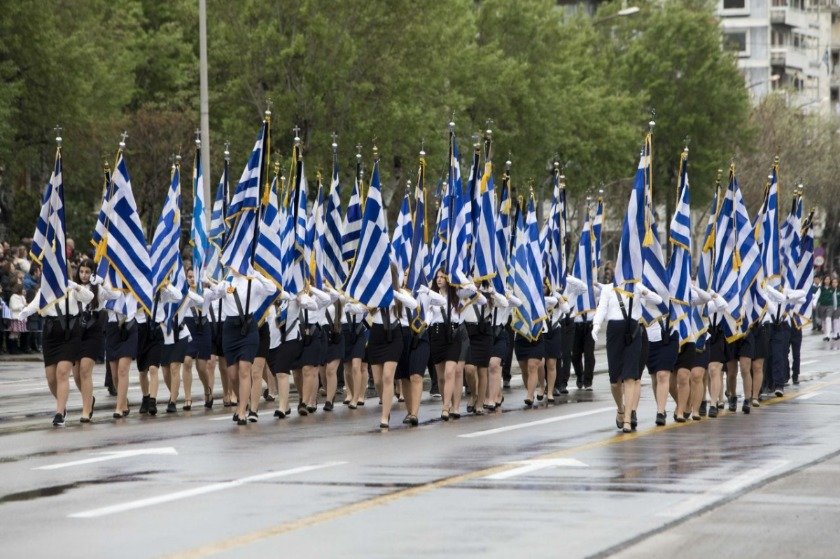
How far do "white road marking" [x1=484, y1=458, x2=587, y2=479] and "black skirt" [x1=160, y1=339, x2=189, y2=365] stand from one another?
7.84 metres

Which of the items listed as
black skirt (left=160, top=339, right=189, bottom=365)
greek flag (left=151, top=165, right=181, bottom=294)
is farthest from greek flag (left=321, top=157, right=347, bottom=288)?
black skirt (left=160, top=339, right=189, bottom=365)

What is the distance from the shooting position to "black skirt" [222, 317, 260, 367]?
21.2 meters

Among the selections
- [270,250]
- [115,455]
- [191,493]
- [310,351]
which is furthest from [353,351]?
[191,493]

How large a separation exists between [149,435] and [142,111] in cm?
3189

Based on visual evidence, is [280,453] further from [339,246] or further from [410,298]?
[339,246]

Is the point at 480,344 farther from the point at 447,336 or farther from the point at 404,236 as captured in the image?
the point at 404,236

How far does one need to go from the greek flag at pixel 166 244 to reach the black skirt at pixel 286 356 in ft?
6.66

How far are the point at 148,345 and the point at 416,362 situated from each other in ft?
12.2

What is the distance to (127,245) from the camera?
909 inches

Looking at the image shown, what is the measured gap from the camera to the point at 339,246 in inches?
1042

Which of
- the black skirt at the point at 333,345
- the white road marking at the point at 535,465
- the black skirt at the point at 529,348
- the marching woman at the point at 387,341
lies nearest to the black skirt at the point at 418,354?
the marching woman at the point at 387,341

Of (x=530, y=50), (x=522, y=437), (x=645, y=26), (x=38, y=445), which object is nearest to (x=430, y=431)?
(x=522, y=437)

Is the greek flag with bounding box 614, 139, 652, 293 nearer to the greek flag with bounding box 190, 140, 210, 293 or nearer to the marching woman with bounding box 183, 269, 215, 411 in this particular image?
the marching woman with bounding box 183, 269, 215, 411

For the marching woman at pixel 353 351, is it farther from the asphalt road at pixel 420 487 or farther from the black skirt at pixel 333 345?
the asphalt road at pixel 420 487
